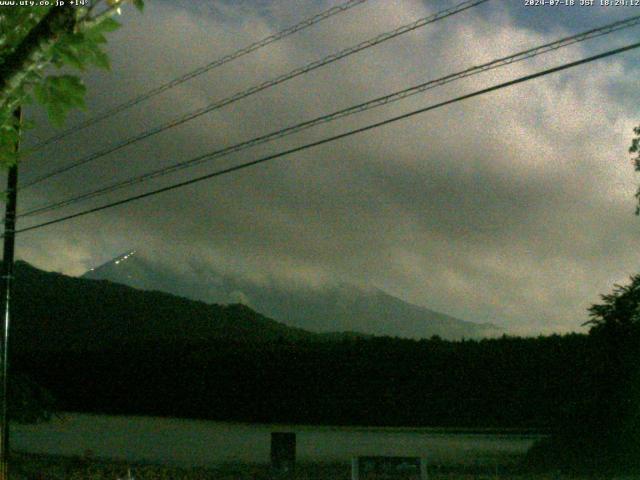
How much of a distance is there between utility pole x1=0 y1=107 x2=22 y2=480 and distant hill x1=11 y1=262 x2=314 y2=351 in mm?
35009

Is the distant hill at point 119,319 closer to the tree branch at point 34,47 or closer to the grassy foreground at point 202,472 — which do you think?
the grassy foreground at point 202,472

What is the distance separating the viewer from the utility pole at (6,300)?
1552 cm

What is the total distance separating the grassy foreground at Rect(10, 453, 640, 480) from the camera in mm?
15352

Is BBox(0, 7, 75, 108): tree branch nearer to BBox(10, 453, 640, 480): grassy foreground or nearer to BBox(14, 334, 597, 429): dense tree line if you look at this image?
BBox(10, 453, 640, 480): grassy foreground

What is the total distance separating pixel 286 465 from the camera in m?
14.5

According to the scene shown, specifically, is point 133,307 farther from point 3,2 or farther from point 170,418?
point 3,2

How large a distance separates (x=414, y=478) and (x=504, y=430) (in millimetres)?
20743

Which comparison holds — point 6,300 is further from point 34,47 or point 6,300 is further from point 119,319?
point 119,319

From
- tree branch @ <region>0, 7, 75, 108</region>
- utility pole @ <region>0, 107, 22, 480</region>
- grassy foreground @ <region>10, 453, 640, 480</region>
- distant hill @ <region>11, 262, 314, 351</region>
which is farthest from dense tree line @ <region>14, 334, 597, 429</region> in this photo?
tree branch @ <region>0, 7, 75, 108</region>

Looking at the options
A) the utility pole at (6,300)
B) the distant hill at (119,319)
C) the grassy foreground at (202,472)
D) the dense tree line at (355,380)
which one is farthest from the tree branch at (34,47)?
the distant hill at (119,319)

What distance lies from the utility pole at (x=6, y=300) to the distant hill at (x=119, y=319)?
3501 cm

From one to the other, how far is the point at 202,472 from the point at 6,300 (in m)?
4.91

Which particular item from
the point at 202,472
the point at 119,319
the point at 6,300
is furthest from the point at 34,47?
the point at 119,319

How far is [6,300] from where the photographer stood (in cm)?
1680
